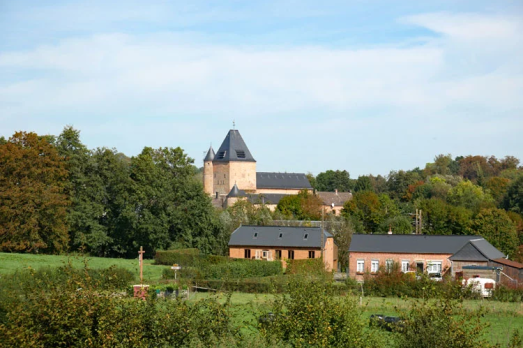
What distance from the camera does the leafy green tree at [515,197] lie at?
6244 cm

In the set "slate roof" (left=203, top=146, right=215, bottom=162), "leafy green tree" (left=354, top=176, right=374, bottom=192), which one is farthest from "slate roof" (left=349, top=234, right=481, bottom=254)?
"leafy green tree" (left=354, top=176, right=374, bottom=192)

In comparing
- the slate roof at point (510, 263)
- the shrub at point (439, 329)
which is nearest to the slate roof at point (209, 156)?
the slate roof at point (510, 263)

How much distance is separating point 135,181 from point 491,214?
27411mm

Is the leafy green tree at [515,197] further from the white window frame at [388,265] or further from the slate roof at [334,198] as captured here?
the slate roof at [334,198]

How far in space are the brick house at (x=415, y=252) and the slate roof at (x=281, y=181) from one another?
63.3 meters

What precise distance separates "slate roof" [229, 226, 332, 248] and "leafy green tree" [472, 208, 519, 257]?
13767mm

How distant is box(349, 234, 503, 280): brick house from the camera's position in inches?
1453

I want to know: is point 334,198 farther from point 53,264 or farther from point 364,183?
point 53,264

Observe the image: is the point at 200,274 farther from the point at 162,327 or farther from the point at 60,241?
the point at 162,327

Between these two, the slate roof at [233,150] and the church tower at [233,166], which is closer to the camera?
the church tower at [233,166]

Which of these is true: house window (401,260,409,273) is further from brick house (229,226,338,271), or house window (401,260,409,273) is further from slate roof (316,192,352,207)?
slate roof (316,192,352,207)

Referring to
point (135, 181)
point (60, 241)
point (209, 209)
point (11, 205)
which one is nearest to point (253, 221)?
point (209, 209)

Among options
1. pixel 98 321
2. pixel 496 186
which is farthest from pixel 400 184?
pixel 98 321

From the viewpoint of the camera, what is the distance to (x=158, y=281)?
32406 millimetres
